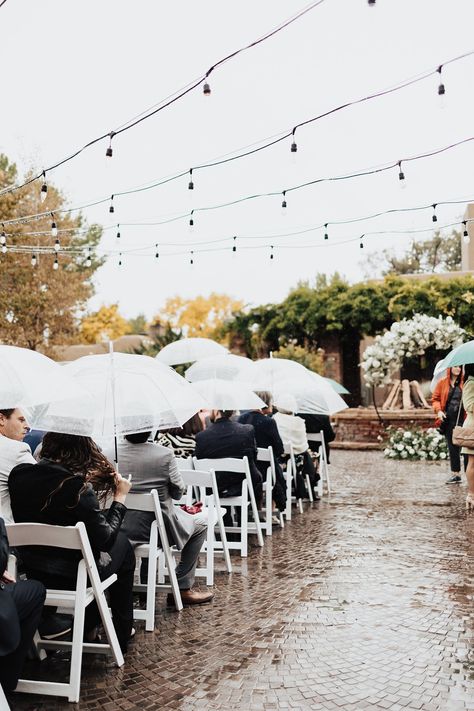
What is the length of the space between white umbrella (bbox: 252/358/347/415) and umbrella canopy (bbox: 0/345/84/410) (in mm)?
5140

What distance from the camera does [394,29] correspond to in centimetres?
553

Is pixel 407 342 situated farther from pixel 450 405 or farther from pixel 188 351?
pixel 188 351

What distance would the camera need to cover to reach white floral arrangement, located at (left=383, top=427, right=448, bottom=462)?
15109mm

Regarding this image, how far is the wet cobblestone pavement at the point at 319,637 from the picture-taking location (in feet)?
11.9

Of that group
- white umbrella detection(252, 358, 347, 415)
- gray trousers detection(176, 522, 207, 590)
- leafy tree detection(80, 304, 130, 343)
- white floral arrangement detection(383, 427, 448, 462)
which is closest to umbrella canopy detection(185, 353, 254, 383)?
white umbrella detection(252, 358, 347, 415)

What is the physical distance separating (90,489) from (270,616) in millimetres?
1826

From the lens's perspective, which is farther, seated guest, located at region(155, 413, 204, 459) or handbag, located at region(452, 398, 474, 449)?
handbag, located at region(452, 398, 474, 449)

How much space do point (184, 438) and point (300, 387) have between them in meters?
2.24

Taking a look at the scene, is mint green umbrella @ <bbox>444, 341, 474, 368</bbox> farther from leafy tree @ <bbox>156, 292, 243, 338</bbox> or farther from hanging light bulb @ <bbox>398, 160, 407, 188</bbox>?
leafy tree @ <bbox>156, 292, 243, 338</bbox>

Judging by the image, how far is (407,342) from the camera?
53.4ft

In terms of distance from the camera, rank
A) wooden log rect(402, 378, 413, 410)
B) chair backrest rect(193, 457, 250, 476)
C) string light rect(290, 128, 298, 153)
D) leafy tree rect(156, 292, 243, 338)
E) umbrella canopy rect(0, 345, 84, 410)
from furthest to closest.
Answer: leafy tree rect(156, 292, 243, 338) < wooden log rect(402, 378, 413, 410) < string light rect(290, 128, 298, 153) < chair backrest rect(193, 457, 250, 476) < umbrella canopy rect(0, 345, 84, 410)

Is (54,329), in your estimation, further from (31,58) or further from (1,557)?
(1,557)

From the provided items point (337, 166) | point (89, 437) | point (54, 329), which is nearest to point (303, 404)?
point (337, 166)

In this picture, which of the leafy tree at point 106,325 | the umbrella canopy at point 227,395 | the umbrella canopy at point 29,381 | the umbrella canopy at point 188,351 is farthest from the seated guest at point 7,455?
the leafy tree at point 106,325
